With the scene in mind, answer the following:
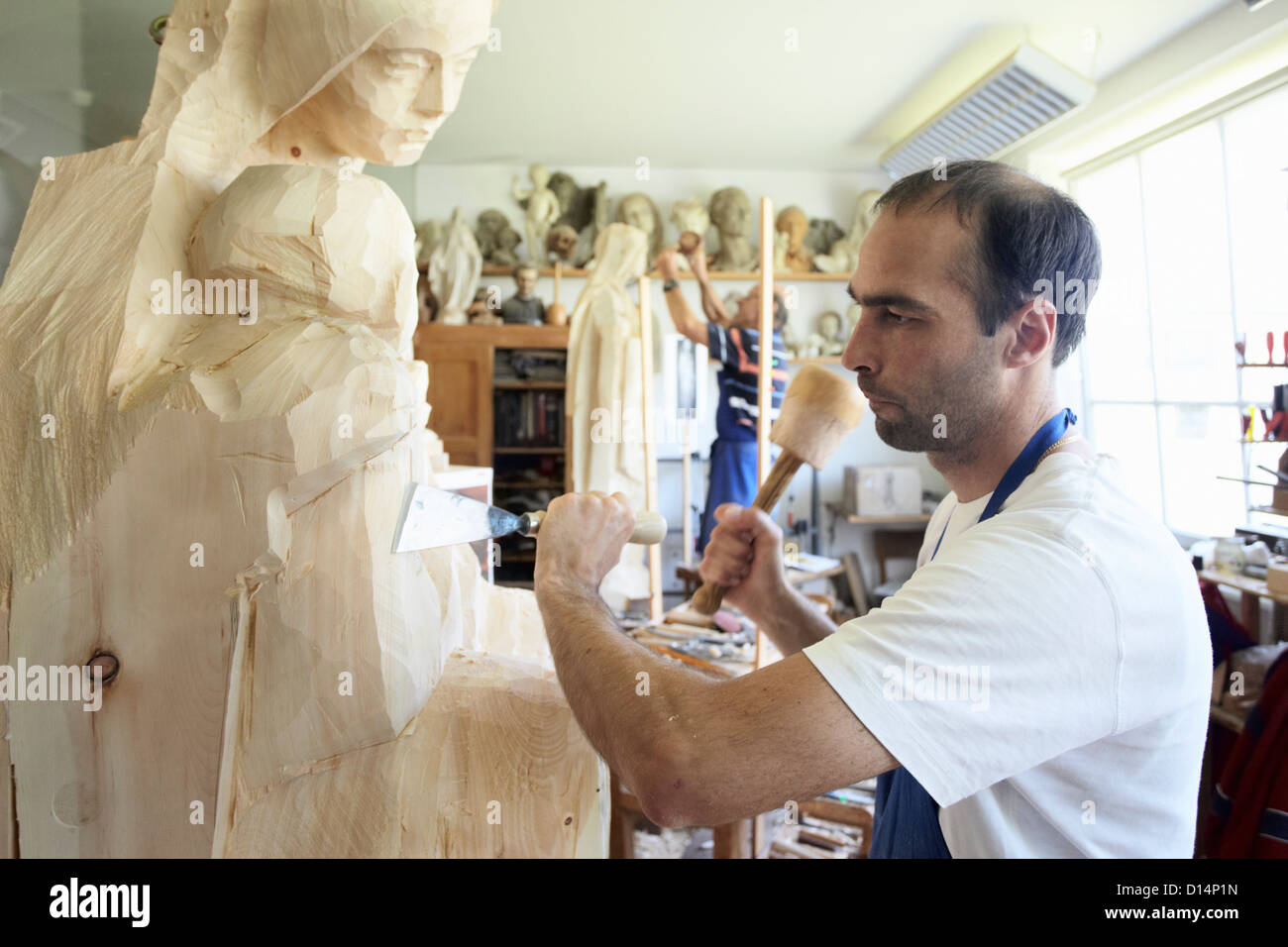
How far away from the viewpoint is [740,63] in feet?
8.52

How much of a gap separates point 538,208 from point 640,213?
0.67 meters

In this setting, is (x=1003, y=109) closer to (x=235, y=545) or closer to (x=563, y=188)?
(x=563, y=188)

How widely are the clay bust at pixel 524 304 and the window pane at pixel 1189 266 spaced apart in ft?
10.2

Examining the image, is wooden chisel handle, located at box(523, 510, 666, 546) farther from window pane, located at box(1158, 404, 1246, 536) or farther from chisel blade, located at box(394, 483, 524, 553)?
window pane, located at box(1158, 404, 1246, 536)

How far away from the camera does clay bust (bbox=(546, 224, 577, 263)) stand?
189 inches

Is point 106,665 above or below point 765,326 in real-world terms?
below

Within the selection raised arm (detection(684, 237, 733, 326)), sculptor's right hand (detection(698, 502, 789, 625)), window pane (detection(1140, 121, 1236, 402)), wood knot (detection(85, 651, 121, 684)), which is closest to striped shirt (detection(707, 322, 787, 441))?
raised arm (detection(684, 237, 733, 326))

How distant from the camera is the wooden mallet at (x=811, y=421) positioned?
102 cm

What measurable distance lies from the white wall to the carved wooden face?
369 centimetres

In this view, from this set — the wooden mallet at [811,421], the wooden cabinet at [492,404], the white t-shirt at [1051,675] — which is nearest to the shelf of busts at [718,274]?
the wooden cabinet at [492,404]

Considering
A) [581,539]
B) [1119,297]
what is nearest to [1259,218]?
[1119,297]
